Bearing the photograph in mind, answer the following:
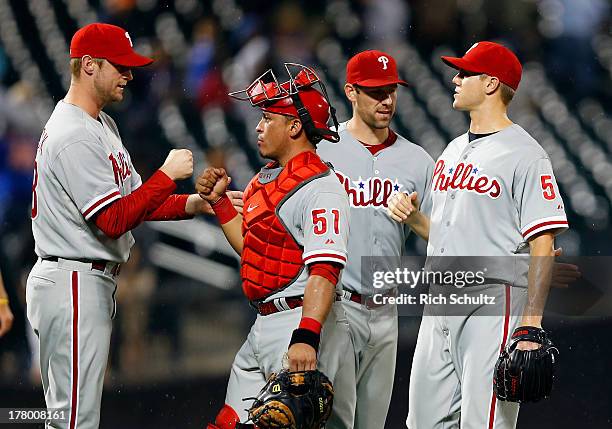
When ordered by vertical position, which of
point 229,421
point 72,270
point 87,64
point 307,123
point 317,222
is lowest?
point 229,421

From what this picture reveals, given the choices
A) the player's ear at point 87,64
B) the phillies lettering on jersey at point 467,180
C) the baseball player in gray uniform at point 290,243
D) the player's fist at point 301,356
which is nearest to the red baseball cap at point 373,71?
the phillies lettering on jersey at point 467,180

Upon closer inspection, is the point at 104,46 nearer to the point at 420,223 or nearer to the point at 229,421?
the point at 420,223

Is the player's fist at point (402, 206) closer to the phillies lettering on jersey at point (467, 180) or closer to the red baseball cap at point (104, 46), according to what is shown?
the phillies lettering on jersey at point (467, 180)

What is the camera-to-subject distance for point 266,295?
3.53 m

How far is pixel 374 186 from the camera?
434cm

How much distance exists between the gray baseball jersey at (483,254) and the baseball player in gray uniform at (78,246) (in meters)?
0.96

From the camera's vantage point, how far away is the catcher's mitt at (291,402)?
327 cm

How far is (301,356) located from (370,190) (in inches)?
47.8

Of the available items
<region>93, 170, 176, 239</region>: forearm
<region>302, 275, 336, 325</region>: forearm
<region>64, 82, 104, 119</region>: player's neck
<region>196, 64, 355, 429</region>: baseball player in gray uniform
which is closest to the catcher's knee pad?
<region>196, 64, 355, 429</region>: baseball player in gray uniform

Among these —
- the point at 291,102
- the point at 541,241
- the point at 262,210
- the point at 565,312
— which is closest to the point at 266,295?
the point at 262,210

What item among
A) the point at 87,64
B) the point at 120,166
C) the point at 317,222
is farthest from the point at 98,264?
the point at 317,222

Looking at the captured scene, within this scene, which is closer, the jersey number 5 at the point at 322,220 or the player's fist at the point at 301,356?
the player's fist at the point at 301,356

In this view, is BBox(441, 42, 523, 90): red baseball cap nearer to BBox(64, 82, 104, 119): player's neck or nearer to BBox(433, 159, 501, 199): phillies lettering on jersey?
BBox(433, 159, 501, 199): phillies lettering on jersey

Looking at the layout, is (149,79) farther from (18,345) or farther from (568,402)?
(568,402)
